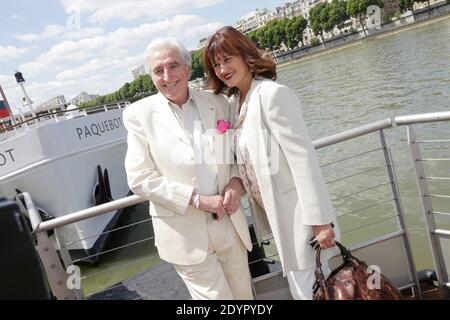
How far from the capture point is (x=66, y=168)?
8.38 metres

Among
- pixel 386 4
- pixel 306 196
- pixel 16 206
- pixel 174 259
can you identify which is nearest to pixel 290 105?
pixel 306 196

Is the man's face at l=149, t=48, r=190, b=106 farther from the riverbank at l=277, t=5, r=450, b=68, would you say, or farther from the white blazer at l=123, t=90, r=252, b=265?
the riverbank at l=277, t=5, r=450, b=68

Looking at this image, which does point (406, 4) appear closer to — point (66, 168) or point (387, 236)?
point (66, 168)

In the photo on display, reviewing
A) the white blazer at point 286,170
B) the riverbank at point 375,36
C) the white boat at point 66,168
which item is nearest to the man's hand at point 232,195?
the white blazer at point 286,170

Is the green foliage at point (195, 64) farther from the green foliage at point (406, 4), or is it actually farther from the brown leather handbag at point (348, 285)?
the green foliage at point (406, 4)

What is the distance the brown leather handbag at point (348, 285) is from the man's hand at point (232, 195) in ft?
1.38

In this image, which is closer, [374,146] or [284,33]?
[374,146]

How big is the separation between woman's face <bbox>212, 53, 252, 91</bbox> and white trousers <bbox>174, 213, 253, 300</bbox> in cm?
64

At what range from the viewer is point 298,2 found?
156500mm

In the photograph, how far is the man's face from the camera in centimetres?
203

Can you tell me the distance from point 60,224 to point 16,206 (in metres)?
1.70

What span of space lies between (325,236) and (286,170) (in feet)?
1.12

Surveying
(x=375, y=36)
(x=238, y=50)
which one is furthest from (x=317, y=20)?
(x=238, y=50)
